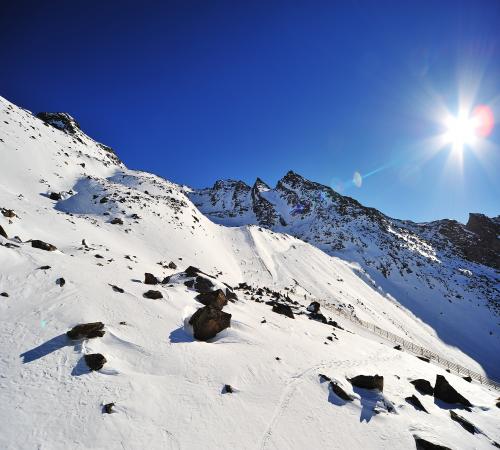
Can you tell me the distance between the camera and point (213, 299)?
17.0m

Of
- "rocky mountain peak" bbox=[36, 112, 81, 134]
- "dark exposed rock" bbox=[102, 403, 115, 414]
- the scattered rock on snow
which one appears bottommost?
"dark exposed rock" bbox=[102, 403, 115, 414]

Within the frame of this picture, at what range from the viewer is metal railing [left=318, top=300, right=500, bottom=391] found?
29.2 m

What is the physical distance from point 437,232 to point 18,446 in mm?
130582

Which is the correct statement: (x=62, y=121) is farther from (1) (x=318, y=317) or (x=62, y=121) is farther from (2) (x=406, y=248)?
(2) (x=406, y=248)

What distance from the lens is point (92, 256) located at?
19281mm

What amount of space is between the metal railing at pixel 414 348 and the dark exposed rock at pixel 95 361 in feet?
87.0

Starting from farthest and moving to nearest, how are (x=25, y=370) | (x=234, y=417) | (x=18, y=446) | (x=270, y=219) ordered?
(x=270, y=219) → (x=234, y=417) → (x=25, y=370) → (x=18, y=446)

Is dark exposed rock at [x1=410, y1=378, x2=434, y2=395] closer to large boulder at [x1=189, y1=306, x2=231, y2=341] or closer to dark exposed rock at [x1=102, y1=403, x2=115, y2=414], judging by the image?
large boulder at [x1=189, y1=306, x2=231, y2=341]

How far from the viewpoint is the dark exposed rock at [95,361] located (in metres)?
8.58

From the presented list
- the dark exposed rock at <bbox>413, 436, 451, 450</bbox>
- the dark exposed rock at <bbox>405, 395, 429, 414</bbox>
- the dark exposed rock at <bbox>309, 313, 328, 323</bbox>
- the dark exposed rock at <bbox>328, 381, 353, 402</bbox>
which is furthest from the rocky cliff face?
the dark exposed rock at <bbox>413, 436, 451, 450</bbox>

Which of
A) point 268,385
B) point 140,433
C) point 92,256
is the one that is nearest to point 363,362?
point 268,385

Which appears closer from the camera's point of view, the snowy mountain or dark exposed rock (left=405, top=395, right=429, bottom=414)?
the snowy mountain

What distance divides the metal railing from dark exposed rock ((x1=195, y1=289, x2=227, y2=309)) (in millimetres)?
17875

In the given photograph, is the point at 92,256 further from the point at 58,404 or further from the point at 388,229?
the point at 388,229
